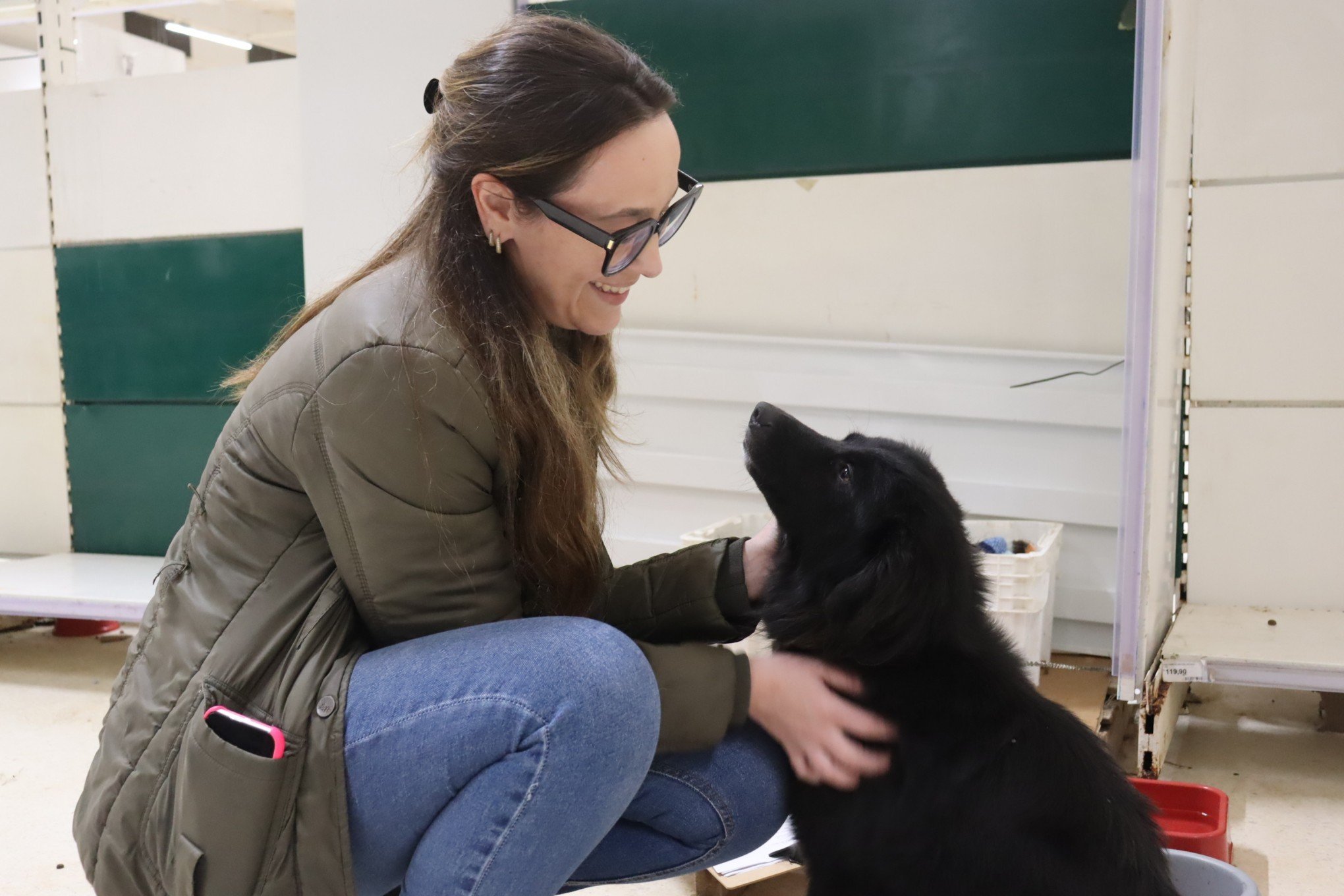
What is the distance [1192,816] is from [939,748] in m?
0.86

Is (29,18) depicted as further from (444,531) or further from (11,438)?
(444,531)

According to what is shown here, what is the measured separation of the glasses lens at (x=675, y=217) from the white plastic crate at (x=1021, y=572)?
0.75 m

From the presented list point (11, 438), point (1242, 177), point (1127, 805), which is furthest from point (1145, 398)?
point (11, 438)

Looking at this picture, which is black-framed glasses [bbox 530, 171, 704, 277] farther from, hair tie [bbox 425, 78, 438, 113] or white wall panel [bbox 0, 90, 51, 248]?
white wall panel [bbox 0, 90, 51, 248]

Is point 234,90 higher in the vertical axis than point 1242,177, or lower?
higher

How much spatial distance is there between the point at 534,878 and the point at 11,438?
11.1 ft

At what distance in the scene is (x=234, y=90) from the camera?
348cm

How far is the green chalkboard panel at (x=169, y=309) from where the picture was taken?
11.2ft

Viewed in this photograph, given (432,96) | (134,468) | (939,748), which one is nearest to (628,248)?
(432,96)

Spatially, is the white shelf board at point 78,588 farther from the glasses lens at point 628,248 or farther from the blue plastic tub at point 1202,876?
the blue plastic tub at point 1202,876

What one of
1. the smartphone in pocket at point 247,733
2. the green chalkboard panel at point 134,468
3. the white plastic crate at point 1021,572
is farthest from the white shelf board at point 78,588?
the smartphone in pocket at point 247,733

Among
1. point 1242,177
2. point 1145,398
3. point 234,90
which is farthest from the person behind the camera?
point 234,90

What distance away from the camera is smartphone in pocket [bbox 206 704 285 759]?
44.6 inches

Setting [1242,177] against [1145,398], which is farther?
[1242,177]
